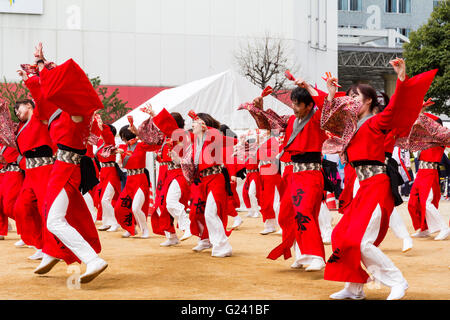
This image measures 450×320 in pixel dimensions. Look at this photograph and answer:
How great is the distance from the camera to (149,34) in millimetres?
27406

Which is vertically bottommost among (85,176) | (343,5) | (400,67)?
(85,176)

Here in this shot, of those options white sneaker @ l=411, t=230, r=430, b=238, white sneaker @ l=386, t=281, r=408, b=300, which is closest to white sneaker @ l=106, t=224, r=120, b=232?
white sneaker @ l=411, t=230, r=430, b=238

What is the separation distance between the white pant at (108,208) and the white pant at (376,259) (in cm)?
673

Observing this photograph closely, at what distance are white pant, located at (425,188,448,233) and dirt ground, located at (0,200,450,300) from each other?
1.66ft

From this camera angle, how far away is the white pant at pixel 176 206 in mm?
8105

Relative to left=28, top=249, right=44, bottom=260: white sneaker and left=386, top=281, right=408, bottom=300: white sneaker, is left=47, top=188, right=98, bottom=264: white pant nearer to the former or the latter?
left=28, top=249, right=44, bottom=260: white sneaker

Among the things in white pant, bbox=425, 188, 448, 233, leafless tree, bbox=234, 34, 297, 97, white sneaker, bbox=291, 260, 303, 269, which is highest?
leafless tree, bbox=234, 34, 297, 97

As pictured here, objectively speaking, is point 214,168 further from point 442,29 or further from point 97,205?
point 442,29

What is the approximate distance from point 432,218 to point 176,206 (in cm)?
355

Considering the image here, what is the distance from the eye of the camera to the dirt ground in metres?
4.98

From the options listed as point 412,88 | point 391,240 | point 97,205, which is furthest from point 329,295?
point 97,205

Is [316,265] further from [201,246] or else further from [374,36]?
[374,36]

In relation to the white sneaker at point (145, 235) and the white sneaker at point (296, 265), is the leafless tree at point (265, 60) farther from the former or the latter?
the white sneaker at point (296, 265)

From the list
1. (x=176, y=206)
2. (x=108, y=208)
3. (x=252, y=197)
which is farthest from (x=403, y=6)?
(x=176, y=206)
